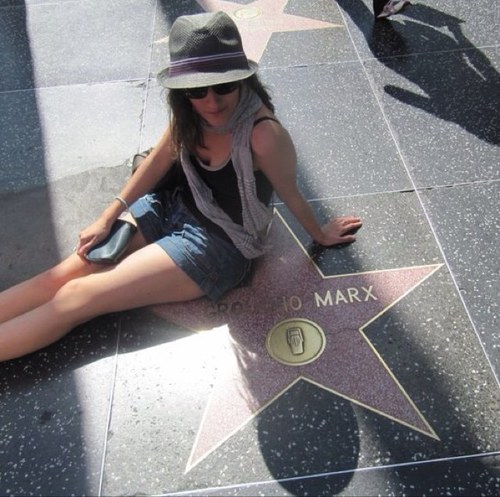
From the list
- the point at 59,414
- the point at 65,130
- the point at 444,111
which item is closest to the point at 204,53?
the point at 59,414

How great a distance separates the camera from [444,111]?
3189mm

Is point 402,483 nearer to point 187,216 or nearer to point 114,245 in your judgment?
Answer: point 187,216

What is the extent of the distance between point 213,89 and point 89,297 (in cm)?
100

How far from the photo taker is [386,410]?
191cm

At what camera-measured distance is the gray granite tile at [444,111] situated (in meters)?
2.84

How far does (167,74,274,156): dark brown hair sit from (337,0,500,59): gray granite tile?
2112 mm

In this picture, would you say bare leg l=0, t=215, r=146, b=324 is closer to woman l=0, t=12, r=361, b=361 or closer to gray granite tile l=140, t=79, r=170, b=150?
woman l=0, t=12, r=361, b=361

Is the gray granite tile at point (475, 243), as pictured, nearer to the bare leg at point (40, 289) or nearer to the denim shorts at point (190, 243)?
the denim shorts at point (190, 243)

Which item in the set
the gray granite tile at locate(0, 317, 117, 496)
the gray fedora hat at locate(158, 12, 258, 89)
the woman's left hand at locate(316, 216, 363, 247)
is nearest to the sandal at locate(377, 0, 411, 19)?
the woman's left hand at locate(316, 216, 363, 247)

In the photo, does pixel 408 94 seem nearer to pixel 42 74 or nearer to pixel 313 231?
pixel 313 231

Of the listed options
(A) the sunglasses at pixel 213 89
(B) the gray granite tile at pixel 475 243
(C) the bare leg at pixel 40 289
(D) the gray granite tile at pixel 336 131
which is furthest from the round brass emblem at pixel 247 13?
(C) the bare leg at pixel 40 289

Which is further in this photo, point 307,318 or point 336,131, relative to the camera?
point 336,131

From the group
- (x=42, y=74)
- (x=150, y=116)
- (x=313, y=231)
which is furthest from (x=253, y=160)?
(x=42, y=74)

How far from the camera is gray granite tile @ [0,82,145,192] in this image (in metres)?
3.06
